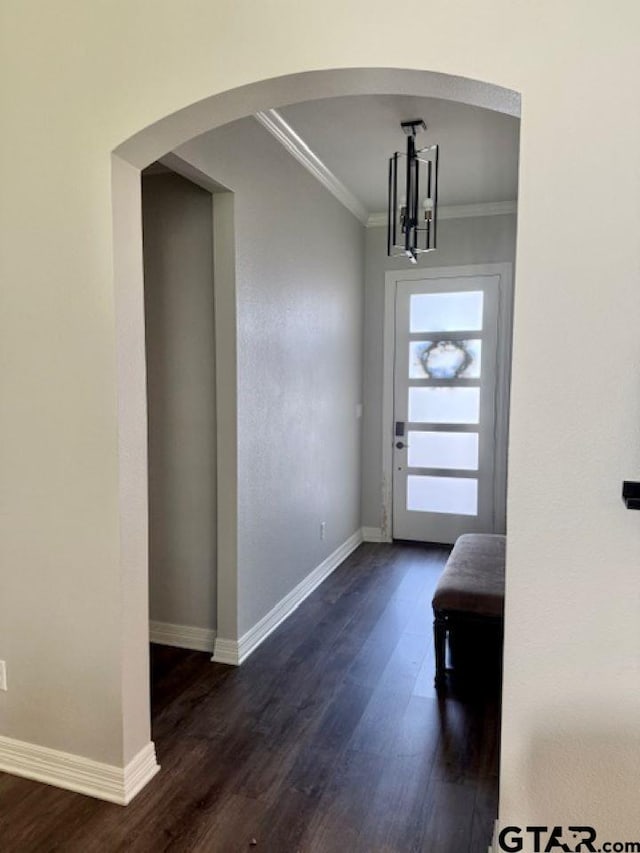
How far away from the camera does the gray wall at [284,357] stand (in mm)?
2791

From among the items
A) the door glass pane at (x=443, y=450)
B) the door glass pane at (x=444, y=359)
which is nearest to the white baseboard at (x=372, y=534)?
the door glass pane at (x=443, y=450)

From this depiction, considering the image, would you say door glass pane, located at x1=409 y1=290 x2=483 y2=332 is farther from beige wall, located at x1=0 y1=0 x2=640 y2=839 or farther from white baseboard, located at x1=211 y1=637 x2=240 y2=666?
beige wall, located at x1=0 y1=0 x2=640 y2=839

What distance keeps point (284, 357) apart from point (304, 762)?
202cm

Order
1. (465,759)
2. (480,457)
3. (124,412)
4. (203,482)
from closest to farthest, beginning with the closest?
(124,412)
(465,759)
(203,482)
(480,457)

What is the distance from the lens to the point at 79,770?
76.2 inches

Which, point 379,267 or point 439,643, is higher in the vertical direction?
point 379,267

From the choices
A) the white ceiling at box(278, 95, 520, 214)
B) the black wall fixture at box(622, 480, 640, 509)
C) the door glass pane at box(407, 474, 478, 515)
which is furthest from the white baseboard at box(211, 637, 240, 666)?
the white ceiling at box(278, 95, 520, 214)

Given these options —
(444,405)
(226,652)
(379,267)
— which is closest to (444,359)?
(444,405)

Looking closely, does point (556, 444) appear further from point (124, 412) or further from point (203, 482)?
point (203, 482)

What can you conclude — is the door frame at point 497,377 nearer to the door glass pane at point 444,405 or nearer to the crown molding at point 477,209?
the door glass pane at point 444,405

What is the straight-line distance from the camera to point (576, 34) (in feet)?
4.24

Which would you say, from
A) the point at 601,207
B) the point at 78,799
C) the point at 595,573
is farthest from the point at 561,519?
the point at 78,799

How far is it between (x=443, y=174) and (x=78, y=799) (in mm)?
3871
